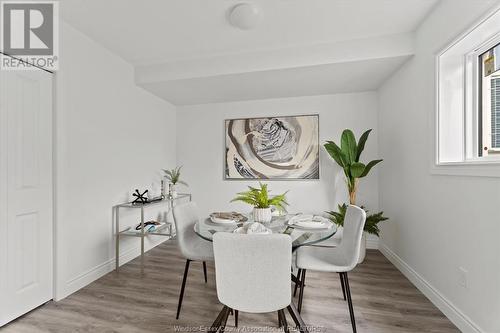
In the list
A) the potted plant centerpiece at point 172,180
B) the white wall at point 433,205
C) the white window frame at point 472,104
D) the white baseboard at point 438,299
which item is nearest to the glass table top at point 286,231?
the white wall at point 433,205

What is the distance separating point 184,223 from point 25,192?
1.30 meters

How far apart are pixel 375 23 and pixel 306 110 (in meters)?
1.57

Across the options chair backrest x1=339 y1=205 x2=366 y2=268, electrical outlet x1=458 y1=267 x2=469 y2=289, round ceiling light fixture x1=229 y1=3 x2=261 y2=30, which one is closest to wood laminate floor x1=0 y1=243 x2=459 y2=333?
electrical outlet x1=458 y1=267 x2=469 y2=289

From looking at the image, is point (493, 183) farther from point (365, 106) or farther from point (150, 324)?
point (150, 324)

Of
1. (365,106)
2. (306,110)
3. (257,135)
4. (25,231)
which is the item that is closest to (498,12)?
(365,106)

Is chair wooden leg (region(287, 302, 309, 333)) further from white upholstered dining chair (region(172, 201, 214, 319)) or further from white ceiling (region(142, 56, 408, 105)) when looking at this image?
white ceiling (region(142, 56, 408, 105))

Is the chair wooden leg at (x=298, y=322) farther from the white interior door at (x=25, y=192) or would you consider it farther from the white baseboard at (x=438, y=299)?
the white interior door at (x=25, y=192)

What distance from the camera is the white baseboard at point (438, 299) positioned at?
1.68 meters

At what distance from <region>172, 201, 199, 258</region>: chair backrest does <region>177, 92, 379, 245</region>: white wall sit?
1642 millimetres

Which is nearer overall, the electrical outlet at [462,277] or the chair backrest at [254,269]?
the chair backrest at [254,269]

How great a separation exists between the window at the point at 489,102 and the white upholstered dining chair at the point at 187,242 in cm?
229

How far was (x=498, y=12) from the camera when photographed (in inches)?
59.9

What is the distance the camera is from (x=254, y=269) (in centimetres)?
128

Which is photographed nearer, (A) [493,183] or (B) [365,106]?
(A) [493,183]
